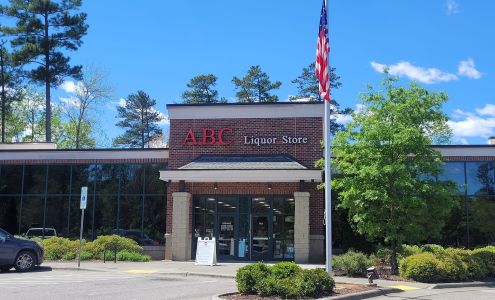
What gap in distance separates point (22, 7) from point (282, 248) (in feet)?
102

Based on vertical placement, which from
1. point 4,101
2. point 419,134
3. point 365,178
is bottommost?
point 365,178

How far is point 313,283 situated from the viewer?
13039mm

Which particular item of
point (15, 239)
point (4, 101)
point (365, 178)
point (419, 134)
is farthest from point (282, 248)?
point (4, 101)

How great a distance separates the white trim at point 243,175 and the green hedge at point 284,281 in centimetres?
1041

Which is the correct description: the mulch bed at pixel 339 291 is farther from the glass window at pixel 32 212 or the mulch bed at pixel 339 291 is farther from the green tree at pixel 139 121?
the green tree at pixel 139 121

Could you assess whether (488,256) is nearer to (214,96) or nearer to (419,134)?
(419,134)

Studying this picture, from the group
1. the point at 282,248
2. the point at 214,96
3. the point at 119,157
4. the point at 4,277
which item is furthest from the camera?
the point at 214,96

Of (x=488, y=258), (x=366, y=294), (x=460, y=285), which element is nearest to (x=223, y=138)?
(x=488, y=258)

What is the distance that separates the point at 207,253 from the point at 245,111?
744cm

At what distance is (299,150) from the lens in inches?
1027

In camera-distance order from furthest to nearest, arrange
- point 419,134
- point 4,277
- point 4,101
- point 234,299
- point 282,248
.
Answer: point 4,101 < point 282,248 < point 419,134 < point 4,277 < point 234,299

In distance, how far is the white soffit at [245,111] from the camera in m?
26.2

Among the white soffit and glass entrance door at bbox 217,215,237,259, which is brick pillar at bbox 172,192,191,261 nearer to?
glass entrance door at bbox 217,215,237,259

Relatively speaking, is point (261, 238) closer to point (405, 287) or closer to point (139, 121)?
point (405, 287)
